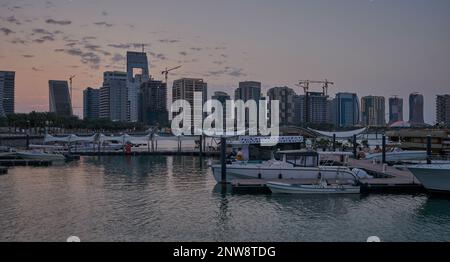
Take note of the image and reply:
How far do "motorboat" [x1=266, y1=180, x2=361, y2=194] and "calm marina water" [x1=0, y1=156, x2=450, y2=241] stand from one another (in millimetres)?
662

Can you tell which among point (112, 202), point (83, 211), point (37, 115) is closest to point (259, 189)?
point (112, 202)

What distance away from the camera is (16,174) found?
38.8 m

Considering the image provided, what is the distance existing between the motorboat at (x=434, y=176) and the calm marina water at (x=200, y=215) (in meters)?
1.33

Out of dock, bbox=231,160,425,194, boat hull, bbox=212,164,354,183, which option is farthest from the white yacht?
dock, bbox=231,160,425,194

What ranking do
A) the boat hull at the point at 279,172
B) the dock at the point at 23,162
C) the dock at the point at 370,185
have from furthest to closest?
the dock at the point at 23,162
the boat hull at the point at 279,172
the dock at the point at 370,185

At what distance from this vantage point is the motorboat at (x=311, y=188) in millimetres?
25656

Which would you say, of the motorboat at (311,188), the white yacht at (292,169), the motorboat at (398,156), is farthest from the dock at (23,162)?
the motorboat at (398,156)

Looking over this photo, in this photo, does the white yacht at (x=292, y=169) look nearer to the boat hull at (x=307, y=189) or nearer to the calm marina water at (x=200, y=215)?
the boat hull at (x=307, y=189)

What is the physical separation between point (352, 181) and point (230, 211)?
33.3 ft

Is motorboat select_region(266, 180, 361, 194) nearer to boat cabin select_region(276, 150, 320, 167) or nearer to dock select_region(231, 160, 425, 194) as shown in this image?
dock select_region(231, 160, 425, 194)

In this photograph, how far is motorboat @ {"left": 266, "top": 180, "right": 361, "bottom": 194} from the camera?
25.7m

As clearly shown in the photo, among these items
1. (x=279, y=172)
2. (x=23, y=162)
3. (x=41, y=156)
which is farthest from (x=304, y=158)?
(x=41, y=156)
